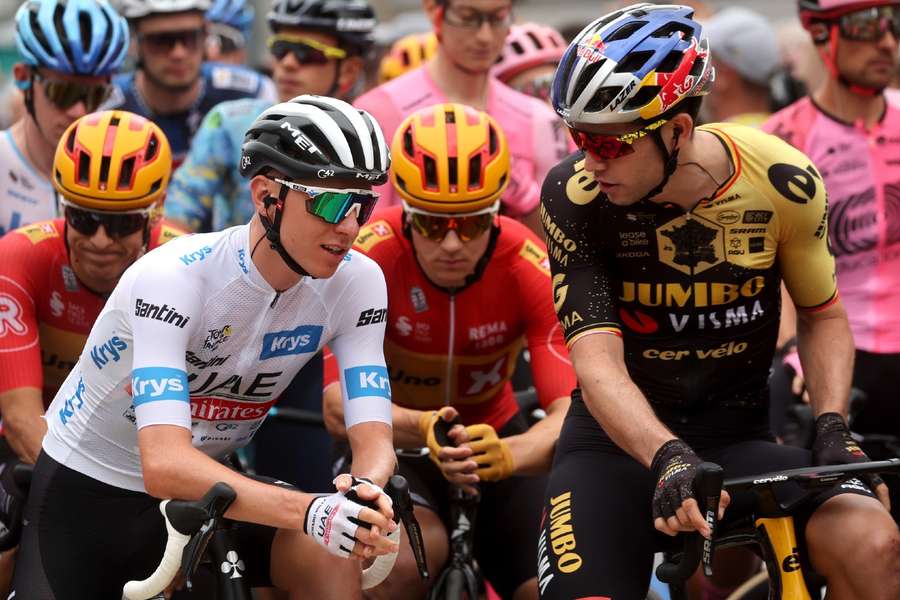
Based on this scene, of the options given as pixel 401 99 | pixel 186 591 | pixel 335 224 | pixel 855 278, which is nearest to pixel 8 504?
pixel 186 591

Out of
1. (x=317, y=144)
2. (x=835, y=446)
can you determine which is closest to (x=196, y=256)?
(x=317, y=144)

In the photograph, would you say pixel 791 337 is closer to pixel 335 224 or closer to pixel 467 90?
pixel 467 90

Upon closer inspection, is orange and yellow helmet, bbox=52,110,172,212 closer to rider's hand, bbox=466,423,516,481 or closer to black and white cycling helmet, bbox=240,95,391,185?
black and white cycling helmet, bbox=240,95,391,185

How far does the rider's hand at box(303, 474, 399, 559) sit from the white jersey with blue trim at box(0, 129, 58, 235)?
12.1ft

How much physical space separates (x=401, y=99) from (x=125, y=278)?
3.26 meters

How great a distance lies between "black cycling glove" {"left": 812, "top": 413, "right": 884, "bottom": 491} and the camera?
4.56 m

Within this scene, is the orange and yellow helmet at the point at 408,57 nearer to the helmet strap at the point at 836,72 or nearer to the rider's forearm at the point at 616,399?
the helmet strap at the point at 836,72

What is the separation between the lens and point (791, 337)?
6.82m

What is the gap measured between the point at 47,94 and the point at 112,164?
1625 mm

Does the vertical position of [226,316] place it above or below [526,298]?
above

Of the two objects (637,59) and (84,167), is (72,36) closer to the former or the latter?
(84,167)

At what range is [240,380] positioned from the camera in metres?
4.83

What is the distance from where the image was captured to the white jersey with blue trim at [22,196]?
24.0 ft

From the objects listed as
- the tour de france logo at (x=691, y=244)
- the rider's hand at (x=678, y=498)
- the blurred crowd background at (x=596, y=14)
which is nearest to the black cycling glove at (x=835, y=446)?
the rider's hand at (x=678, y=498)
